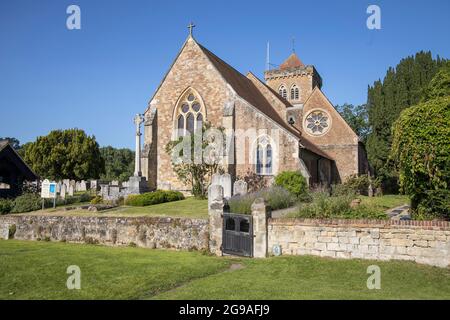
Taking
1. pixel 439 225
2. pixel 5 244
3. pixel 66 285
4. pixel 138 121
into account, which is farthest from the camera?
pixel 138 121

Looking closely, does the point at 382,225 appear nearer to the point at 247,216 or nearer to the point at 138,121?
the point at 247,216

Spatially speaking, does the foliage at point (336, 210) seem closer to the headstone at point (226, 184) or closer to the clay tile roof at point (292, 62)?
the headstone at point (226, 184)

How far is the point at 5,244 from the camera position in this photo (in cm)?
1616

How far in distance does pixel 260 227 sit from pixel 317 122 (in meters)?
23.3

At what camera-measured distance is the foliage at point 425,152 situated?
11.0 meters

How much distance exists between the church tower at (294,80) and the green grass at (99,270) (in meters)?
34.3

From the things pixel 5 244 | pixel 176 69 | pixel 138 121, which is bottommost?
pixel 5 244

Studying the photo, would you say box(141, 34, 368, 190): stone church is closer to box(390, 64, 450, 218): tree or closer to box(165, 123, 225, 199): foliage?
box(165, 123, 225, 199): foliage

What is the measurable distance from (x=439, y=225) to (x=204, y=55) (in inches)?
839

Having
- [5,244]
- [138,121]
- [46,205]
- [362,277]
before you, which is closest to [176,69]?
[138,121]

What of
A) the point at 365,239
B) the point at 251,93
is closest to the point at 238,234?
the point at 365,239

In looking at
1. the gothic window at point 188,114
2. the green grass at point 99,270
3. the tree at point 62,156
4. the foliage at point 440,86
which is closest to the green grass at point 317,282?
the green grass at point 99,270

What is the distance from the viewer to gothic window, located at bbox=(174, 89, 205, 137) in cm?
2775

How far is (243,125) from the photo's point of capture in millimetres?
25359
